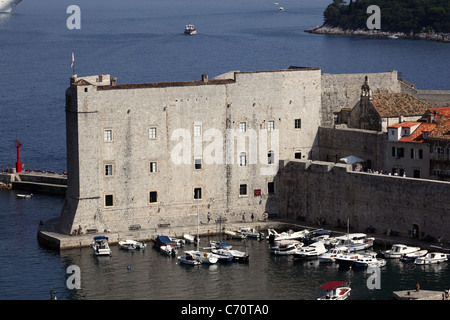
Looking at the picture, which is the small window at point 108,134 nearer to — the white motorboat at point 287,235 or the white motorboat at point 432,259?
the white motorboat at point 287,235

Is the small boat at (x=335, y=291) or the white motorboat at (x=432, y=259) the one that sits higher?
the white motorboat at (x=432, y=259)

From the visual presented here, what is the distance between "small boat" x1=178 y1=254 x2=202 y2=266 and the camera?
246ft

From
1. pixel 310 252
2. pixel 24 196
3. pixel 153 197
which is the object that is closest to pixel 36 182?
pixel 24 196

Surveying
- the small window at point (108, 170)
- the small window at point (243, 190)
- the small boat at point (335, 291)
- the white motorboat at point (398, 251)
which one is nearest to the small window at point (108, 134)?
the small window at point (108, 170)

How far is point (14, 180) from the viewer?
103m

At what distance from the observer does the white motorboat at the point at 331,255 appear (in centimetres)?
7525

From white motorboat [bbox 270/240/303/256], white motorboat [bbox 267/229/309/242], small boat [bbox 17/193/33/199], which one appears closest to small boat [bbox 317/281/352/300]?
white motorboat [bbox 270/240/303/256]

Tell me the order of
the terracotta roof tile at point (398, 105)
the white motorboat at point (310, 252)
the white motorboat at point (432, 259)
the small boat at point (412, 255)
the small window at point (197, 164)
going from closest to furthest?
the white motorboat at point (432, 259), the small boat at point (412, 255), the white motorboat at point (310, 252), the small window at point (197, 164), the terracotta roof tile at point (398, 105)

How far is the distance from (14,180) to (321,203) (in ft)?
102

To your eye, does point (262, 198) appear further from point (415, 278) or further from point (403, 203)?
point (415, 278)

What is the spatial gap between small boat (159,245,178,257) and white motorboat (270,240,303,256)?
607 cm

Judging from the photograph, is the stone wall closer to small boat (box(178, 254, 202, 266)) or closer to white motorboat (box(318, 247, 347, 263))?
white motorboat (box(318, 247, 347, 263))

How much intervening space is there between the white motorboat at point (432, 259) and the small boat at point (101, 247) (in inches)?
737

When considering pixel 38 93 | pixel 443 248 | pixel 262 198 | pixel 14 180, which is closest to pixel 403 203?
pixel 443 248
